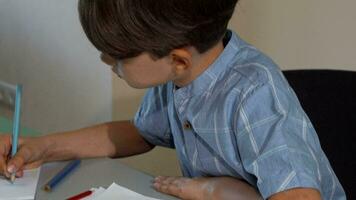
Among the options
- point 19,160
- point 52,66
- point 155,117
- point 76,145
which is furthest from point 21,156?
point 52,66

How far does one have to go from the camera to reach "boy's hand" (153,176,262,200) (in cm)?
86

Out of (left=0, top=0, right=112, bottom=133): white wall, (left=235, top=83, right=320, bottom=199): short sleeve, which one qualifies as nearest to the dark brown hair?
(left=235, top=83, right=320, bottom=199): short sleeve

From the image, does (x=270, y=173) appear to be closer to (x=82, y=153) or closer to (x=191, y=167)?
(x=191, y=167)

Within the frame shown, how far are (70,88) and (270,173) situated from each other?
0.87 meters

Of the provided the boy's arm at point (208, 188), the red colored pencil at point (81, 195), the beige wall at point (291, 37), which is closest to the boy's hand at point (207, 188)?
the boy's arm at point (208, 188)

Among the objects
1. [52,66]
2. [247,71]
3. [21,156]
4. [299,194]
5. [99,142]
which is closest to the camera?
[299,194]

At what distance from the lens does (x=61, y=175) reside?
958 millimetres

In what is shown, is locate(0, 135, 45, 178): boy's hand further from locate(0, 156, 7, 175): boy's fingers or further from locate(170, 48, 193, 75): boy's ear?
locate(170, 48, 193, 75): boy's ear

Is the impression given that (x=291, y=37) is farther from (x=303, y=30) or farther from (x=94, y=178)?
(x=94, y=178)

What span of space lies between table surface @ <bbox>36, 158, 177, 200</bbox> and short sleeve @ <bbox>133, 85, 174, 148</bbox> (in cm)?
9

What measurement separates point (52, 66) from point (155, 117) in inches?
23.3

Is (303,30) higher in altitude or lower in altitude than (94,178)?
higher

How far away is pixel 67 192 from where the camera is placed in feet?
2.97

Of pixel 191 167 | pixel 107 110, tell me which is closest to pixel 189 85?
pixel 191 167
